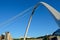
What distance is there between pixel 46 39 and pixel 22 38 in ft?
25.2

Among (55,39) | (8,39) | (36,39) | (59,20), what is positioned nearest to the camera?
(8,39)

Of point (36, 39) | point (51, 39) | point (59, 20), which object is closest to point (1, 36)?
point (36, 39)

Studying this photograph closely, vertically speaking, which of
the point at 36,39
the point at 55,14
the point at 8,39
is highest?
the point at 55,14

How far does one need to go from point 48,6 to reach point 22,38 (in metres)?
11.6

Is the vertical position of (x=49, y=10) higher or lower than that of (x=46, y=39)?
higher

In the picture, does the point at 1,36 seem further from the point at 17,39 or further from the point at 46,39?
the point at 46,39

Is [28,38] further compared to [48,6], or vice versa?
[28,38]

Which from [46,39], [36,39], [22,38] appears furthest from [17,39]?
[46,39]

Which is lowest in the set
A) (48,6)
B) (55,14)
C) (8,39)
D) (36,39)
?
(8,39)

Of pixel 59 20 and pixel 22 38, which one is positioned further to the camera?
pixel 22 38

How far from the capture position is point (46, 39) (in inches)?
1821

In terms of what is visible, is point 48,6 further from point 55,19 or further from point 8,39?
point 8,39

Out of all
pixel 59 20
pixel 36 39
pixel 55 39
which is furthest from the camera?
pixel 36 39

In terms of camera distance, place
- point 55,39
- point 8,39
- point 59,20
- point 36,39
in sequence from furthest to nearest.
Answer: point 36,39
point 55,39
point 59,20
point 8,39
